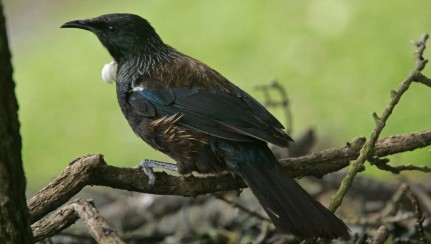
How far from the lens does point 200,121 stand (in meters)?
4.07

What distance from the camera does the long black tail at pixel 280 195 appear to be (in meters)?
3.23

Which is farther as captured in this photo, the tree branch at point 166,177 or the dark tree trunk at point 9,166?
the tree branch at point 166,177

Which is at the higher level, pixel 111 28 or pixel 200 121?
pixel 111 28

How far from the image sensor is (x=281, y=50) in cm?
1096

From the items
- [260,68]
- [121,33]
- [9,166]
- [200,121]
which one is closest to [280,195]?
[200,121]

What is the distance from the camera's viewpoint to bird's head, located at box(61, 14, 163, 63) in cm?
481

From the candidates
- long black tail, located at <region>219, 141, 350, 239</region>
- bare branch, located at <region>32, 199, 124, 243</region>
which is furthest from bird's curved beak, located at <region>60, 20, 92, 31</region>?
bare branch, located at <region>32, 199, 124, 243</region>

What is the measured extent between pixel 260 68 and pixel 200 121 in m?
6.48

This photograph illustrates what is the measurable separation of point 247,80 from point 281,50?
1.07 metres

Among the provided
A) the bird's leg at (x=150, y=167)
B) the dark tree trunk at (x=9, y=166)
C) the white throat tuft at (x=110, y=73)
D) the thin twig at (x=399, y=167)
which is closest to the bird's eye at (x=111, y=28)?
the white throat tuft at (x=110, y=73)

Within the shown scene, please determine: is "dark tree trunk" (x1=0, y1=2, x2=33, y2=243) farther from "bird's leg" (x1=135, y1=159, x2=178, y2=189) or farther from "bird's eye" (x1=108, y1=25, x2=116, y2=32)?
"bird's eye" (x1=108, y1=25, x2=116, y2=32)

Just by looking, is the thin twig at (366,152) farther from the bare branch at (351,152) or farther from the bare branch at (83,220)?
the bare branch at (83,220)

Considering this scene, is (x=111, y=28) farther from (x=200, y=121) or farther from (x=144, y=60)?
(x=200, y=121)

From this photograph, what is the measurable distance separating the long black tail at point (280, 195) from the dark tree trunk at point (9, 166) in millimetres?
1250
